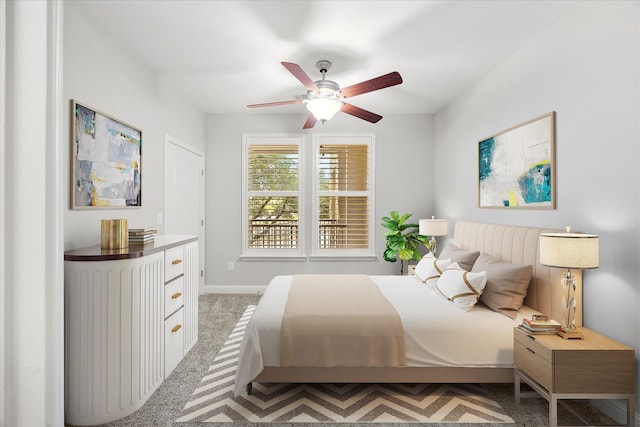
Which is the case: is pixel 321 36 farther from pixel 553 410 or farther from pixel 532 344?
pixel 553 410

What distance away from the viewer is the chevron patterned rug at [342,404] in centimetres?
202

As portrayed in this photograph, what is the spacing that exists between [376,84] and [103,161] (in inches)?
81.1

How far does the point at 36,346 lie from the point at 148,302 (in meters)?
1.99

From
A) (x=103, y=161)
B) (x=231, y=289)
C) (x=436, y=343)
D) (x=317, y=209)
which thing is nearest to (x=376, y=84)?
(x=436, y=343)

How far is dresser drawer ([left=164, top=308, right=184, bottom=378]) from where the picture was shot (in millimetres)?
2454

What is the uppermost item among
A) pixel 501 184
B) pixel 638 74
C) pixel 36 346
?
pixel 638 74

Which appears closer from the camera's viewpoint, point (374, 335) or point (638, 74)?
point (638, 74)

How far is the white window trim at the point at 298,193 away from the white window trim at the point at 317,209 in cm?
15

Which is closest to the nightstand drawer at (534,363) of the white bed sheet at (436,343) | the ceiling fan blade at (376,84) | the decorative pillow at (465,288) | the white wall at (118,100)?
the white bed sheet at (436,343)

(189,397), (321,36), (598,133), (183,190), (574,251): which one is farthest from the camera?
(183,190)

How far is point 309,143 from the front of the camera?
4887mm

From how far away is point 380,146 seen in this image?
4.89 m

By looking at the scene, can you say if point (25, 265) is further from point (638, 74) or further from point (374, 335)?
point (638, 74)

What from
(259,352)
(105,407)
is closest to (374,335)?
(259,352)
